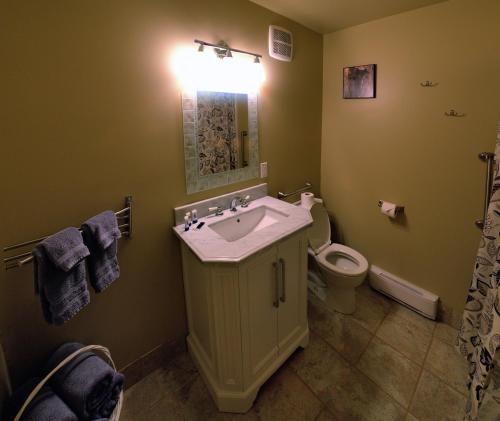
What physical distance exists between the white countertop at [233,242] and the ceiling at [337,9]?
131 cm

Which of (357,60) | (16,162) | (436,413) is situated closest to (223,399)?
(436,413)

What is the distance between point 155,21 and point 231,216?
1.10 m

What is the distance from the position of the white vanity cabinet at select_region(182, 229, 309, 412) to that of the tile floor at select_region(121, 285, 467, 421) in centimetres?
11

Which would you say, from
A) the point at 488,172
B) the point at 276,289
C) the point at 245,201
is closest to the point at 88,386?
the point at 276,289

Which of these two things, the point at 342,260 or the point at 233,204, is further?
the point at 342,260

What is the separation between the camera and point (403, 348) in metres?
1.79

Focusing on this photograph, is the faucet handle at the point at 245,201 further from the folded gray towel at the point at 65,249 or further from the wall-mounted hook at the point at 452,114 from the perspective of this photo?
the wall-mounted hook at the point at 452,114

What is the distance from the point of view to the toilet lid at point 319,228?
230 centimetres

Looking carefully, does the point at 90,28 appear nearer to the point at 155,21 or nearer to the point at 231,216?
the point at 155,21

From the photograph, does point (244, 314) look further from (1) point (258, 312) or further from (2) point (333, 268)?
(2) point (333, 268)

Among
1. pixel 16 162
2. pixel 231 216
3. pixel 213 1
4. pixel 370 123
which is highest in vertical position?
pixel 213 1

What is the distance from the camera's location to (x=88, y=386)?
1019 mm

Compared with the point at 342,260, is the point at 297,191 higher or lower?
higher

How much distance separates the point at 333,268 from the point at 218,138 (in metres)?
1.26
